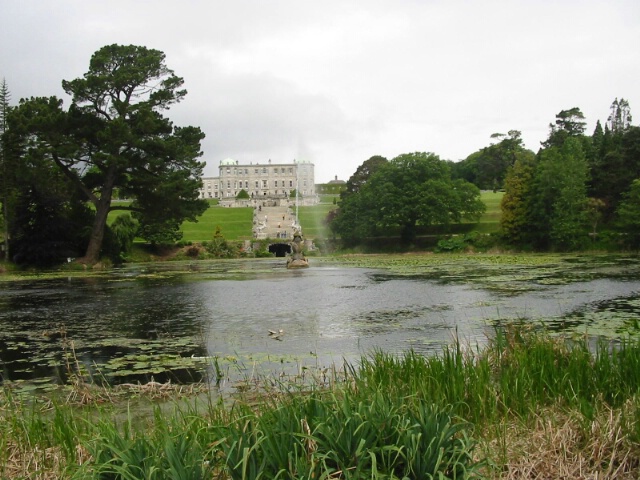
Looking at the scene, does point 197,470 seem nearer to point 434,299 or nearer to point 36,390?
point 36,390

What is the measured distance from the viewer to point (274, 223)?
94875 mm

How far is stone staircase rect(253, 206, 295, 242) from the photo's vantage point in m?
83.5

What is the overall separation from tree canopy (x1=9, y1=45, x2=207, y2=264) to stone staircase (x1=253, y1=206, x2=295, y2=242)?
2865 centimetres

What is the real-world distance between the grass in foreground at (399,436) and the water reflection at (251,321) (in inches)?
92.3

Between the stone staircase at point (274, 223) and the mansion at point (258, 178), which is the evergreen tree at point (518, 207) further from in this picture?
the mansion at point (258, 178)

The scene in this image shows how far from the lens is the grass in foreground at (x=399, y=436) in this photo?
409cm

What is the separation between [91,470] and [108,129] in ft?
136

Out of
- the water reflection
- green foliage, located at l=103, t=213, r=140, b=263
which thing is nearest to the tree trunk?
green foliage, located at l=103, t=213, r=140, b=263

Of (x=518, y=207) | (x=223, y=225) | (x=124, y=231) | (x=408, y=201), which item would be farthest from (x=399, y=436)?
(x=223, y=225)

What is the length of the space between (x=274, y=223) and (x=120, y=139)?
175 ft

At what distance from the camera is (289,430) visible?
14.1 feet

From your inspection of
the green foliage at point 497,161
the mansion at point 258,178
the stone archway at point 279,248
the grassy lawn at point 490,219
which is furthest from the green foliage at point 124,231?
the mansion at point 258,178

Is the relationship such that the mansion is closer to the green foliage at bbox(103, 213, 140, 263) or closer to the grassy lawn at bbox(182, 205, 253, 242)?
the grassy lawn at bbox(182, 205, 253, 242)

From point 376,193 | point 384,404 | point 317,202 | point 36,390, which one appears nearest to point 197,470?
point 384,404
